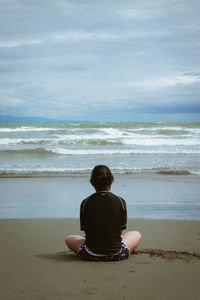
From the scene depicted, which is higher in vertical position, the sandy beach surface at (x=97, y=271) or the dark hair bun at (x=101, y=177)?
the dark hair bun at (x=101, y=177)

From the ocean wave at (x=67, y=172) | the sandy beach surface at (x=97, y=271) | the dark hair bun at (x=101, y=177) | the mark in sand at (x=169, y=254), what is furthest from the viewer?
the ocean wave at (x=67, y=172)

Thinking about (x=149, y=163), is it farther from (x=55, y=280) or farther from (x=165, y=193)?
(x=55, y=280)

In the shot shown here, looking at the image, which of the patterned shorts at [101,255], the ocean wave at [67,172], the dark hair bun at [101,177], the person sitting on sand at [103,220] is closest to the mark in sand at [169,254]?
the patterned shorts at [101,255]

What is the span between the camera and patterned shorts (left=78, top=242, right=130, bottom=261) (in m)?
3.57

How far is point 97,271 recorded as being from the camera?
3.24 meters

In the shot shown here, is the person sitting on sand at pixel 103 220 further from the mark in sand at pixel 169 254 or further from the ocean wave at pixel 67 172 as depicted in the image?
the ocean wave at pixel 67 172

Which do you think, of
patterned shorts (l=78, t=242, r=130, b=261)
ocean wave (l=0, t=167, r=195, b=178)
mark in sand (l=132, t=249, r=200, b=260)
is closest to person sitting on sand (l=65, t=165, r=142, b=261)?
patterned shorts (l=78, t=242, r=130, b=261)

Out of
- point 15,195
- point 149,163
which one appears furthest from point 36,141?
point 15,195

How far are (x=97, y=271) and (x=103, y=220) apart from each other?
1.62 ft

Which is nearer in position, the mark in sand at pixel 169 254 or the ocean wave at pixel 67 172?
the mark in sand at pixel 169 254

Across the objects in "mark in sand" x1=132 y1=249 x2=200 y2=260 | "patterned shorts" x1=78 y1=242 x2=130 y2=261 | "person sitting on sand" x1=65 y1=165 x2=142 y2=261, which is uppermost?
"person sitting on sand" x1=65 y1=165 x2=142 y2=261

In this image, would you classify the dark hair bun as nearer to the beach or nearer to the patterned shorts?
the patterned shorts

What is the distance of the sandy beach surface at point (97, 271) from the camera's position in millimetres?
2766

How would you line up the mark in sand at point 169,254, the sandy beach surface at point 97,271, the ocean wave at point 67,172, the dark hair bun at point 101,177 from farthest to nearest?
the ocean wave at point 67,172 → the mark in sand at point 169,254 → the dark hair bun at point 101,177 → the sandy beach surface at point 97,271
